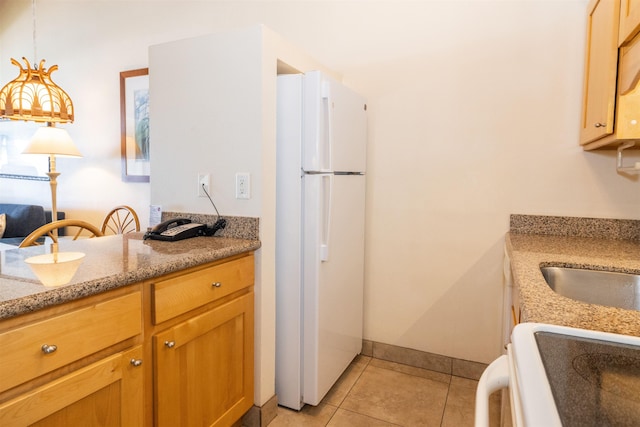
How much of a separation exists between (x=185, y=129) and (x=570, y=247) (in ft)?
6.32

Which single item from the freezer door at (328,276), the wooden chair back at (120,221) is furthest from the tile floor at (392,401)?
the wooden chair back at (120,221)

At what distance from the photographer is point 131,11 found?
348 centimetres

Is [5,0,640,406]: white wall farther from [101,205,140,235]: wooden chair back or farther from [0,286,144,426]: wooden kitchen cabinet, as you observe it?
[101,205,140,235]: wooden chair back

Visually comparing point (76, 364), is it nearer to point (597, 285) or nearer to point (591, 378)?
point (591, 378)

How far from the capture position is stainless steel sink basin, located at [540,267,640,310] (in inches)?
55.3

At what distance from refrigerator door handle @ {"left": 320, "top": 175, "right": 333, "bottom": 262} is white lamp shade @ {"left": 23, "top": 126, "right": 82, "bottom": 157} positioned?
7.25ft

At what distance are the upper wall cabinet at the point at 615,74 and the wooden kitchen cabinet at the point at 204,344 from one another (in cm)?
161

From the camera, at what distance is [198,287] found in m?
1.58

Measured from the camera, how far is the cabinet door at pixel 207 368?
145 centimetres

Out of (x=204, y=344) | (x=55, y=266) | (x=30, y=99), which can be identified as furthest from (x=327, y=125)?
(x=30, y=99)

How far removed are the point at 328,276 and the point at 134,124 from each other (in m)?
2.43

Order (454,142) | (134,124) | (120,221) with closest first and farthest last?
(454,142) < (134,124) < (120,221)

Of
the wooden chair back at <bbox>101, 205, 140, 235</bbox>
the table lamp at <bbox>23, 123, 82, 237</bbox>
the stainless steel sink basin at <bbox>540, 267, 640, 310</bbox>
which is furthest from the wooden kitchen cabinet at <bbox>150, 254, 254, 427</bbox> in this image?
the wooden chair back at <bbox>101, 205, 140, 235</bbox>

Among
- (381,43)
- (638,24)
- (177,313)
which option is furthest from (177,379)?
(381,43)
